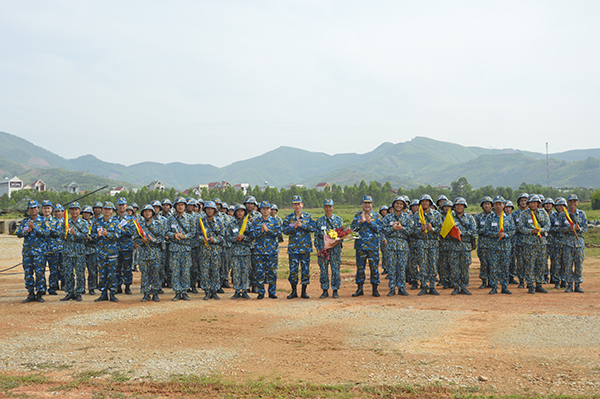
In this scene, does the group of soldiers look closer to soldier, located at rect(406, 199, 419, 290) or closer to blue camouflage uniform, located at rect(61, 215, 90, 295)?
blue camouflage uniform, located at rect(61, 215, 90, 295)

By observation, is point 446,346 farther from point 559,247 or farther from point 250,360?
point 559,247

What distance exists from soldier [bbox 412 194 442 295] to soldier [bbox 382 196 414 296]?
293 millimetres

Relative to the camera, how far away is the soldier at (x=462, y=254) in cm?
1020

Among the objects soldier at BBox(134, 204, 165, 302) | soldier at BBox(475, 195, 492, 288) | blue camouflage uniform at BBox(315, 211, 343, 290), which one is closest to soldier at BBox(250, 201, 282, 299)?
blue camouflage uniform at BBox(315, 211, 343, 290)

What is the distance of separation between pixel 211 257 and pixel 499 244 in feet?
23.1

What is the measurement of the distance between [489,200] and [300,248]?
18.3 ft

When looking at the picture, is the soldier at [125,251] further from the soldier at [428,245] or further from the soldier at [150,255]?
the soldier at [428,245]

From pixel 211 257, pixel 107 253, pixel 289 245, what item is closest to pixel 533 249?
pixel 289 245

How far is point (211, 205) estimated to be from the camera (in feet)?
34.4

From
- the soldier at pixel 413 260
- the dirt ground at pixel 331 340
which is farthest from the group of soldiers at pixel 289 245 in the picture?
the soldier at pixel 413 260

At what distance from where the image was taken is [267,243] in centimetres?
1015

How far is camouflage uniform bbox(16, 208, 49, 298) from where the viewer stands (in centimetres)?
1002

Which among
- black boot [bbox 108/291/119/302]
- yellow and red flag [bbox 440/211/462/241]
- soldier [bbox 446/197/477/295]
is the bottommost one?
black boot [bbox 108/291/119/302]

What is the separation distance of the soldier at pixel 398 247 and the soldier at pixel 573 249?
3929 millimetres
